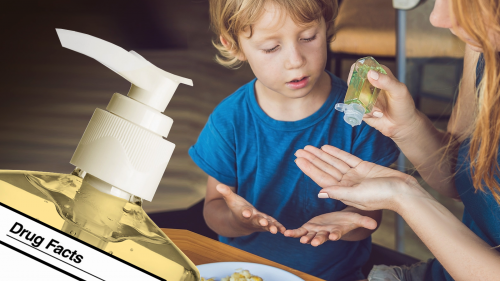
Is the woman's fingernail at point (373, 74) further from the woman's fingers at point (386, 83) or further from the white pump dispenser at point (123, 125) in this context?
the white pump dispenser at point (123, 125)

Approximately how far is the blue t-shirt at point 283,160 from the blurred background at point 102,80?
1.3 inches

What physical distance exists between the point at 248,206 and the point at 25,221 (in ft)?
0.92

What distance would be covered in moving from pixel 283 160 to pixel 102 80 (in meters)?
0.28

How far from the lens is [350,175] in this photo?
16.2 inches

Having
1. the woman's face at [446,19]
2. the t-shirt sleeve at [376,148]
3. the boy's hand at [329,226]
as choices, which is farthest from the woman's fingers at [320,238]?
the woman's face at [446,19]

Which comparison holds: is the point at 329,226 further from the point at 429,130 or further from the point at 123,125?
the point at 123,125

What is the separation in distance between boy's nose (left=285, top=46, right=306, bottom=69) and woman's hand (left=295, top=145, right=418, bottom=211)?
0.32 ft

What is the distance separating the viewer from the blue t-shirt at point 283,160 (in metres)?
0.49

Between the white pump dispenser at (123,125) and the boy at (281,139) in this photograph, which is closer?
the white pump dispenser at (123,125)

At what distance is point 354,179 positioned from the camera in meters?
0.40

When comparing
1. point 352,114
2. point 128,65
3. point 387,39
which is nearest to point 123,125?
point 128,65

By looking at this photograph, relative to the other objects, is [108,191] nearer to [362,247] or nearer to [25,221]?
[25,221]

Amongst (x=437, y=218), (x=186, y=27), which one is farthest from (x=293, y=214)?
(x=186, y=27)

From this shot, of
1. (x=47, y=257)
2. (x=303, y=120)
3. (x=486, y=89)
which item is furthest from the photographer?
(x=303, y=120)
